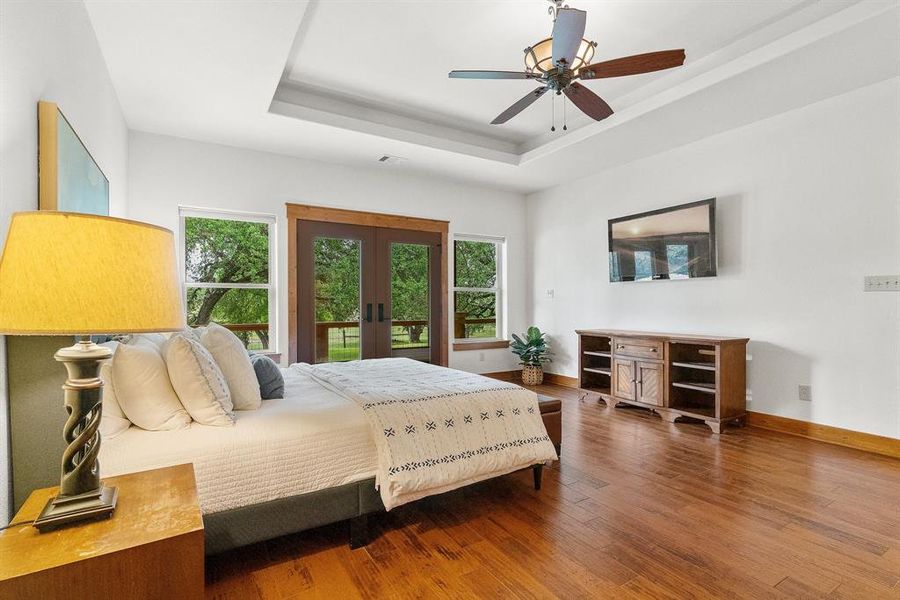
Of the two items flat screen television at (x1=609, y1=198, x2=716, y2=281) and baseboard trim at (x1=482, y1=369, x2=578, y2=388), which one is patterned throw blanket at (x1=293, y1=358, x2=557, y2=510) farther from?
baseboard trim at (x1=482, y1=369, x2=578, y2=388)

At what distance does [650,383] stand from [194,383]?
12.7 ft

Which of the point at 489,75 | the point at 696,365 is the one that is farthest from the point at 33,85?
the point at 696,365

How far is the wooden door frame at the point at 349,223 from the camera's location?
4.65 metres

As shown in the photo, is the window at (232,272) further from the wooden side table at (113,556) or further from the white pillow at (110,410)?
the wooden side table at (113,556)

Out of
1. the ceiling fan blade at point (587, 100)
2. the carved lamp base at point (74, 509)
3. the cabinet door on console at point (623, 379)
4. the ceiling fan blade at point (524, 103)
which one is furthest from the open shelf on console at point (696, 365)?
the carved lamp base at point (74, 509)

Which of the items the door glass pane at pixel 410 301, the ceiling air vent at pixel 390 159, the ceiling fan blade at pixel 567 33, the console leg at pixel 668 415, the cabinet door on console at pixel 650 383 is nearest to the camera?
the ceiling fan blade at pixel 567 33

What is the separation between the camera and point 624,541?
6.56 feet

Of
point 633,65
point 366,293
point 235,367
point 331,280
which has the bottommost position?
point 235,367

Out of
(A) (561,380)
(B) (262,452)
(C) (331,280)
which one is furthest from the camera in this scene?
(A) (561,380)

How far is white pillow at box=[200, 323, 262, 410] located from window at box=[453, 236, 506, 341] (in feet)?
12.8

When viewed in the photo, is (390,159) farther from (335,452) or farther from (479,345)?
(335,452)

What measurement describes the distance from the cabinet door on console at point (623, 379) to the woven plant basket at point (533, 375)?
4.59 ft

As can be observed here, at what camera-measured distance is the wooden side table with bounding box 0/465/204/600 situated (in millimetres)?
893

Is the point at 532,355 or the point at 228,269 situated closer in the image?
the point at 228,269
